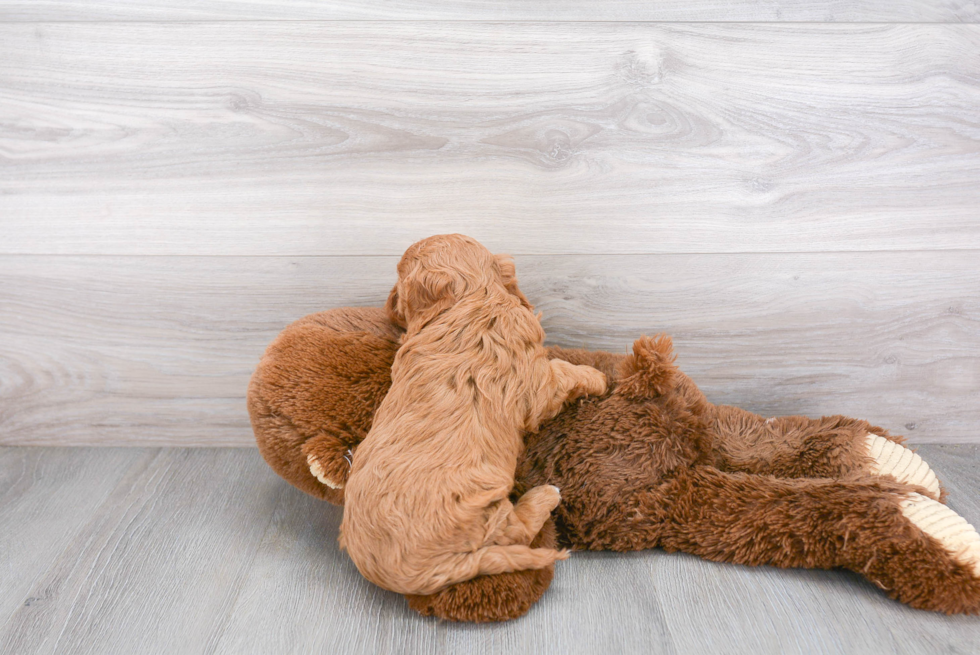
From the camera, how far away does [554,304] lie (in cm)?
110

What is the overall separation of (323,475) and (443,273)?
0.32m

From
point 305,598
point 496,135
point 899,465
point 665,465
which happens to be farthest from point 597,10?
point 305,598

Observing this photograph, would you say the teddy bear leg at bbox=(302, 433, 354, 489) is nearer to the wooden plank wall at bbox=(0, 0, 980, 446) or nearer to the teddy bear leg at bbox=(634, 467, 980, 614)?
the wooden plank wall at bbox=(0, 0, 980, 446)

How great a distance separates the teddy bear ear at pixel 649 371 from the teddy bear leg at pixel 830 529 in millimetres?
121

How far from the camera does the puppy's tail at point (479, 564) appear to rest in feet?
2.46

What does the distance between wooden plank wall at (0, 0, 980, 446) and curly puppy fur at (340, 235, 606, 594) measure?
9.9 inches

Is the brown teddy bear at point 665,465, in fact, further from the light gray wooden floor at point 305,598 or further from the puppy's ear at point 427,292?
the puppy's ear at point 427,292

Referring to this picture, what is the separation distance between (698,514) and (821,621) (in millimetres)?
179

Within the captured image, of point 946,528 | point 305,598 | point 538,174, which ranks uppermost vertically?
point 538,174

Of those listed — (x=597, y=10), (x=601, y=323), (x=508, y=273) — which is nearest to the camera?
(x=508, y=273)

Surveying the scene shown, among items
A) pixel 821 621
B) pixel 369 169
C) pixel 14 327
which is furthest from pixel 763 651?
pixel 14 327

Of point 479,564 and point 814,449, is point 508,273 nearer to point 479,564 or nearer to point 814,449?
point 479,564

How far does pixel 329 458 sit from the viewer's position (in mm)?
908

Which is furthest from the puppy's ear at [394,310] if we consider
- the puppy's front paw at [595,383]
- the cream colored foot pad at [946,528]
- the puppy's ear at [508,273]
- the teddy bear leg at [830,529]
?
the cream colored foot pad at [946,528]
